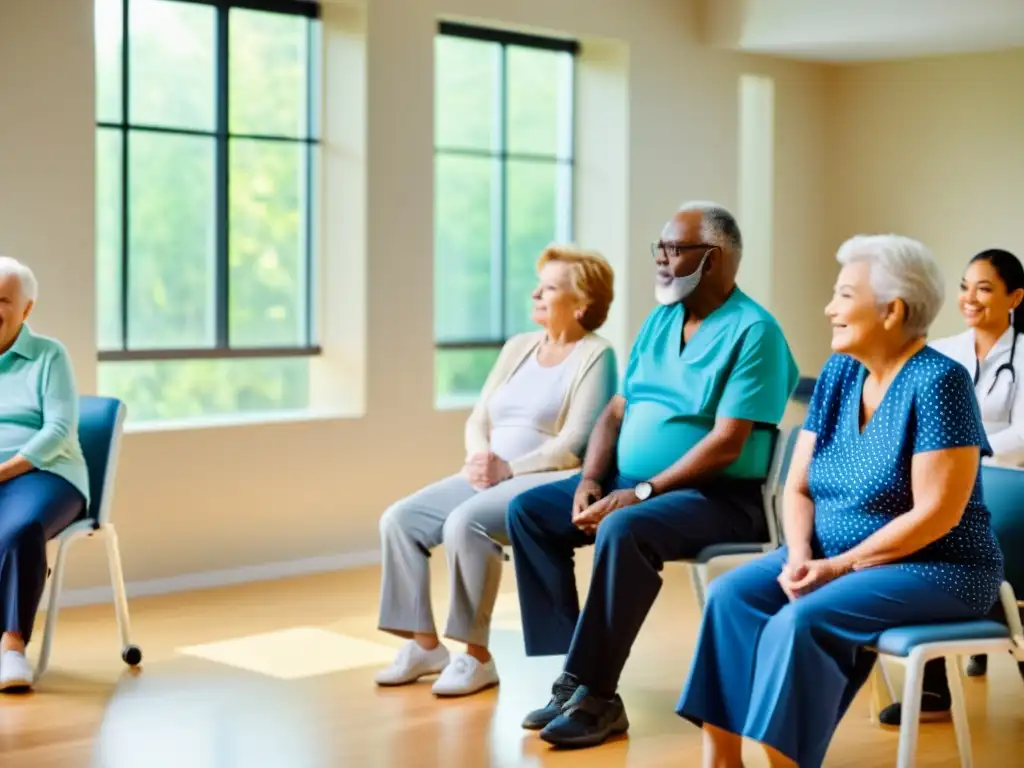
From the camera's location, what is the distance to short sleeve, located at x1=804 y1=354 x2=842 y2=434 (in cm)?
354

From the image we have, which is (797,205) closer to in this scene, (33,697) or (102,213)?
(102,213)

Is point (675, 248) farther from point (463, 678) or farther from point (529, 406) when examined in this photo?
point (463, 678)

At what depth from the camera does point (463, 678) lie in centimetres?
452

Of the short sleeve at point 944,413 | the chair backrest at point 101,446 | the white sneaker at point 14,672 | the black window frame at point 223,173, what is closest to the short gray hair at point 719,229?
the short sleeve at point 944,413

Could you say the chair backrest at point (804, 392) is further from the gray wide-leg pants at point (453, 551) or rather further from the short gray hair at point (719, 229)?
the short gray hair at point (719, 229)

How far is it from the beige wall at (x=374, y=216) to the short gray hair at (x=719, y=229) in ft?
8.15

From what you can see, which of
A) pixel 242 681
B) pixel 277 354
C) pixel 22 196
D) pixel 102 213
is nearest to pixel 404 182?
pixel 277 354

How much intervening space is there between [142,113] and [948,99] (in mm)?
4382

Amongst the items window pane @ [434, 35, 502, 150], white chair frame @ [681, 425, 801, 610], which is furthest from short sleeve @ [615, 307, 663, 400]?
window pane @ [434, 35, 502, 150]

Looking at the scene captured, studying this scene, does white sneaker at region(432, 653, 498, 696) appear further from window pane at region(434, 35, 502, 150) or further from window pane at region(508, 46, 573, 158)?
window pane at region(508, 46, 573, 158)

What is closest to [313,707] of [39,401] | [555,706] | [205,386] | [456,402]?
[555,706]

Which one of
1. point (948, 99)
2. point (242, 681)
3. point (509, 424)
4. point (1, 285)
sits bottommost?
point (242, 681)

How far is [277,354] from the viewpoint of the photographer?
673cm

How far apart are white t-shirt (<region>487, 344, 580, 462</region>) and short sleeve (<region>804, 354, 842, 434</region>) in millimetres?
1232
